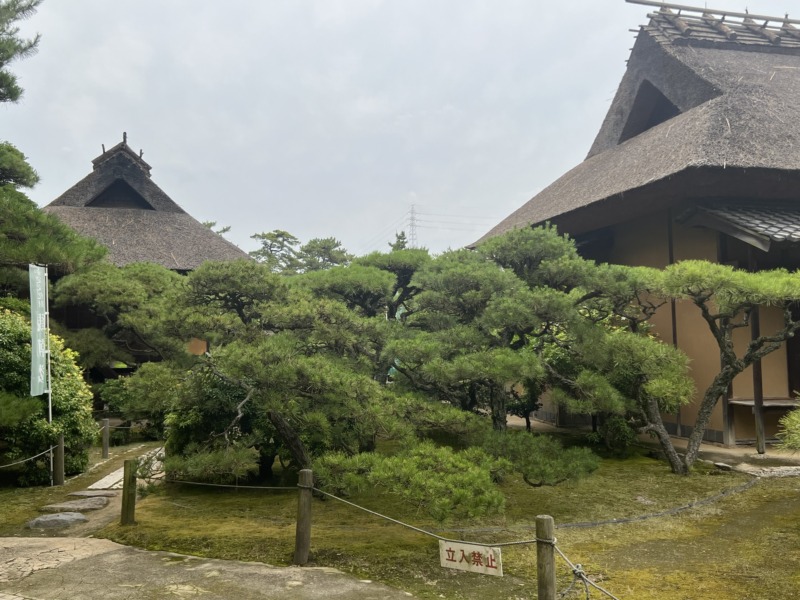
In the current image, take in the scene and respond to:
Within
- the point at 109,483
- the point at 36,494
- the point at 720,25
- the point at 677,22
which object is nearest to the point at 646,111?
the point at 677,22

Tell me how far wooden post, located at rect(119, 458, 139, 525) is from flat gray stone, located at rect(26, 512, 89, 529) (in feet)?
1.78

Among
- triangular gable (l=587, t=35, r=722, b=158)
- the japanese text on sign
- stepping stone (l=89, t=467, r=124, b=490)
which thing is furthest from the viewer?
triangular gable (l=587, t=35, r=722, b=158)

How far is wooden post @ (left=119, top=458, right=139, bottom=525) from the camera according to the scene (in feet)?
17.0

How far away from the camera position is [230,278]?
6.06 metres

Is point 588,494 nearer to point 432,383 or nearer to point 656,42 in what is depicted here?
point 432,383

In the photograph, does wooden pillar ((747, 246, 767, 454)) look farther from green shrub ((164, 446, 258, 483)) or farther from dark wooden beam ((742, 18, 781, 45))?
dark wooden beam ((742, 18, 781, 45))

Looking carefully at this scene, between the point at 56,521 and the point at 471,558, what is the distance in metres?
4.16

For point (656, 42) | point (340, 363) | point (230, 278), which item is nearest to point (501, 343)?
point (340, 363)

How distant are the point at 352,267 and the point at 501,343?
2090 millimetres

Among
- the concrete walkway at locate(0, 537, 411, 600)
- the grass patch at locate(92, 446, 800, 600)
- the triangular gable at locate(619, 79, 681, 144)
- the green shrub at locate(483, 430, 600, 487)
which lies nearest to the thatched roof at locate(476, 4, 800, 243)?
the triangular gable at locate(619, 79, 681, 144)

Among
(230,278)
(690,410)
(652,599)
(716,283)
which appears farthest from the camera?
(690,410)

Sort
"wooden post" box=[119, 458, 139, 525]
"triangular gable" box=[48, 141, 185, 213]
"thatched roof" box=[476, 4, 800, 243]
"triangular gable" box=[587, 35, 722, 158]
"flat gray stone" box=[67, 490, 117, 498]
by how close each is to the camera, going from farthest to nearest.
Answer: "triangular gable" box=[48, 141, 185, 213]
"triangular gable" box=[587, 35, 722, 158]
"thatched roof" box=[476, 4, 800, 243]
"flat gray stone" box=[67, 490, 117, 498]
"wooden post" box=[119, 458, 139, 525]

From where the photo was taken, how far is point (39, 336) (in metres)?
6.98

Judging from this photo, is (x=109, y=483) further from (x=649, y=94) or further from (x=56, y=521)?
(x=649, y=94)
